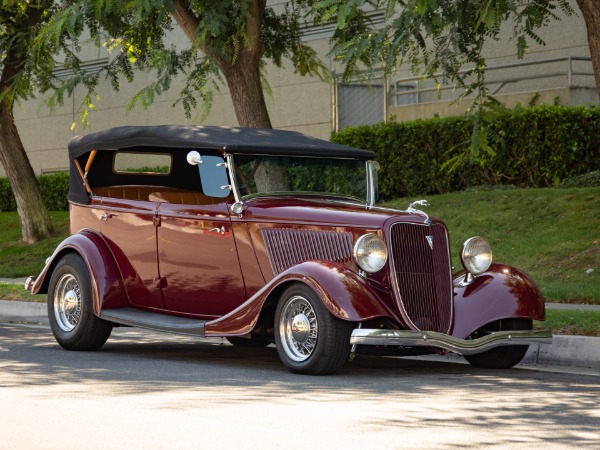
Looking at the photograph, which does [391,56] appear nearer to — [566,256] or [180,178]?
[180,178]

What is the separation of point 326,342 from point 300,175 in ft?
6.89

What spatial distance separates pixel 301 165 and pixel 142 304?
1920 mm

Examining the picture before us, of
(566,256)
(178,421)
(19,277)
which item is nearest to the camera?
Answer: (178,421)

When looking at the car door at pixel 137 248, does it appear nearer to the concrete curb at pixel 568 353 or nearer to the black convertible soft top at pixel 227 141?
the black convertible soft top at pixel 227 141

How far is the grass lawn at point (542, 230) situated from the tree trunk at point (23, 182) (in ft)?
32.1

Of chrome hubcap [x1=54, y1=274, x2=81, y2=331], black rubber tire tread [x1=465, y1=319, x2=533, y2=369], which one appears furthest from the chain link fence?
black rubber tire tread [x1=465, y1=319, x2=533, y2=369]

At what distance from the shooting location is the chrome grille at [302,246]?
926 centimetres

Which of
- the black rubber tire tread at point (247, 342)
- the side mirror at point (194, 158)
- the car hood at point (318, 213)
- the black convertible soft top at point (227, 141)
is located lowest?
the black rubber tire tread at point (247, 342)

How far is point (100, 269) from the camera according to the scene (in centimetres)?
1062

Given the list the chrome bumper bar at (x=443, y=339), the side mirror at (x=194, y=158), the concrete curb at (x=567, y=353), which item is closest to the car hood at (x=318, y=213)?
the side mirror at (x=194, y=158)

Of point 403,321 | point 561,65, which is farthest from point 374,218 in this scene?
point 561,65

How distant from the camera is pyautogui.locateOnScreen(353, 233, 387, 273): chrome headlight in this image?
889 cm

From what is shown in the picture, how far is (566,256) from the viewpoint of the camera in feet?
51.7

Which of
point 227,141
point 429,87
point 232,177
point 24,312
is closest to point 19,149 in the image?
point 429,87
